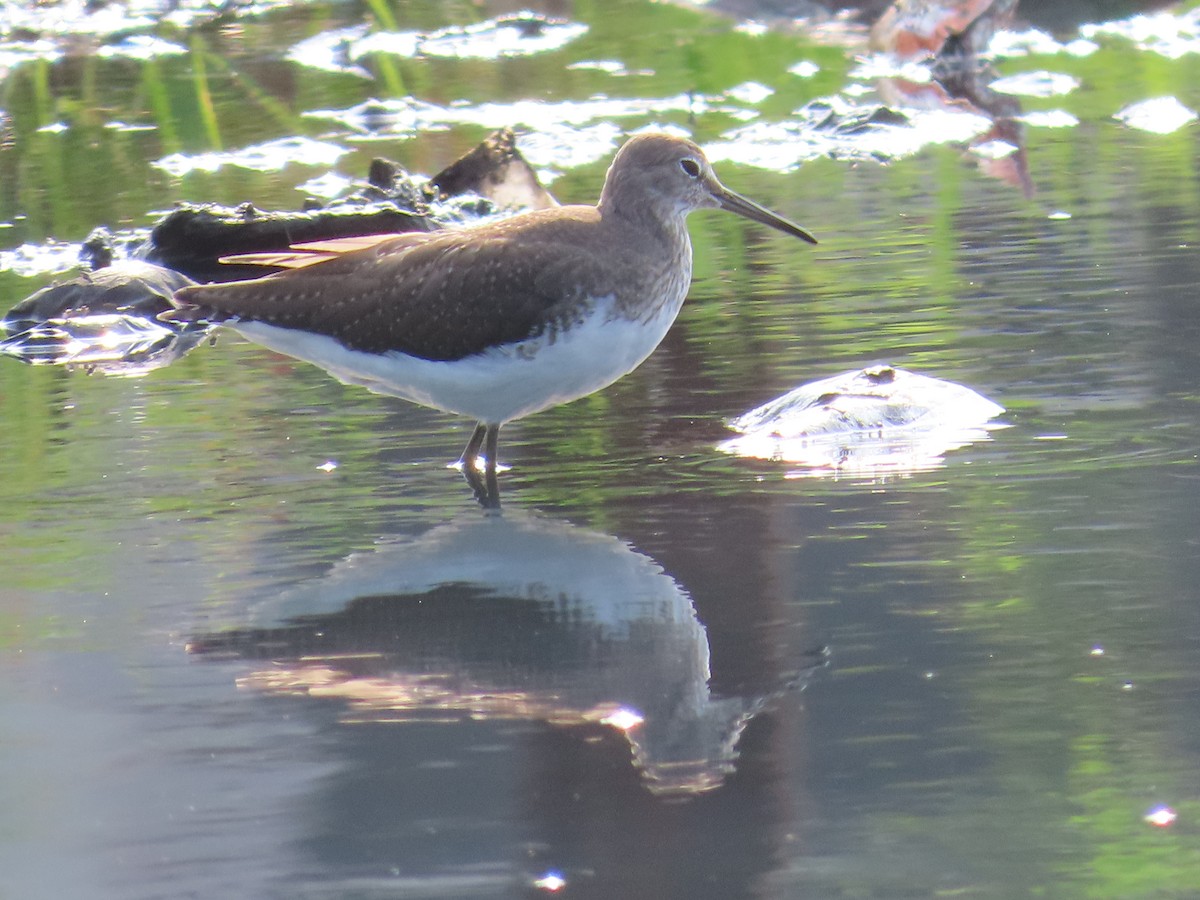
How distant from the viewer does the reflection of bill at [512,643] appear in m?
4.68

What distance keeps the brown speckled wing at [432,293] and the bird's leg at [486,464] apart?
328 mm

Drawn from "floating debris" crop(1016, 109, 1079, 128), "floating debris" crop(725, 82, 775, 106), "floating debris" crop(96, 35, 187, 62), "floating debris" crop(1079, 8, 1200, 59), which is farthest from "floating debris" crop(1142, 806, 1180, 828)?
"floating debris" crop(96, 35, 187, 62)

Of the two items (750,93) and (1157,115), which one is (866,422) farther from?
(750,93)

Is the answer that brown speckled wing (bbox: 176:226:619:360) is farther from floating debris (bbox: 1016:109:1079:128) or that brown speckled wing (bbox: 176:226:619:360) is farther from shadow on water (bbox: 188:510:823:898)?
floating debris (bbox: 1016:109:1079:128)

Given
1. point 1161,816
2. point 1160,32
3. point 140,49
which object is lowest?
point 1161,816

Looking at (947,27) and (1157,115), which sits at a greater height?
(947,27)

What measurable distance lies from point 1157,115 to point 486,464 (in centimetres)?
826

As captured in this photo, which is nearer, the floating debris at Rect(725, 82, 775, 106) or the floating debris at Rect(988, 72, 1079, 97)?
the floating debris at Rect(988, 72, 1079, 97)

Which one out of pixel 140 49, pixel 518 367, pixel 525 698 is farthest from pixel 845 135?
pixel 140 49

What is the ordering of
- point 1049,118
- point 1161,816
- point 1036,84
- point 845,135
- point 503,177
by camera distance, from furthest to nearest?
1. point 1036,84
2. point 1049,118
3. point 845,135
4. point 503,177
5. point 1161,816

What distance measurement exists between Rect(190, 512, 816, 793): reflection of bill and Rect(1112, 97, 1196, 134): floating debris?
844 cm

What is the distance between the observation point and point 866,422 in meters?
7.00

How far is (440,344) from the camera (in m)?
6.94

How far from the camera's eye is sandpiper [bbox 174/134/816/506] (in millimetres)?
6777
